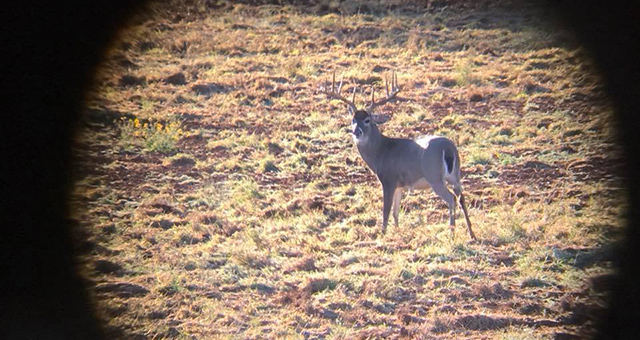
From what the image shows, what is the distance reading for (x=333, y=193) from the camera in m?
11.7

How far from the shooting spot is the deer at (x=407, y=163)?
9.23 metres

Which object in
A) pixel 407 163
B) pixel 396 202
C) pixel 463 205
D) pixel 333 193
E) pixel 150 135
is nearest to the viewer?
pixel 463 205

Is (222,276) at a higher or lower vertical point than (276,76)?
lower

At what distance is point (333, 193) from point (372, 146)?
1.79 m

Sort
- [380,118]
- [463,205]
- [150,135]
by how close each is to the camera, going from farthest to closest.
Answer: [150,135]
[380,118]
[463,205]

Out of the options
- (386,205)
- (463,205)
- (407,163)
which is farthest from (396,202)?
(463,205)

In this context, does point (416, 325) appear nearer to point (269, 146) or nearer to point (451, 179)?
point (451, 179)

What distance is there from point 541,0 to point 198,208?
804 inches

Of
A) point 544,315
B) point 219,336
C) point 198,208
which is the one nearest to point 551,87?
point 198,208

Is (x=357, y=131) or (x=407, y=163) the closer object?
(x=407, y=163)

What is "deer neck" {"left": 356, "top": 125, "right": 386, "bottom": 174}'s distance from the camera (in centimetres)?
1015

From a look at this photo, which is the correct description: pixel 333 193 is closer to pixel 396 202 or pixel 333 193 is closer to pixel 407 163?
pixel 396 202

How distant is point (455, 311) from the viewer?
24.3 ft

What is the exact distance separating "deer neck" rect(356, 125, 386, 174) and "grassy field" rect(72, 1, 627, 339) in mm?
840
